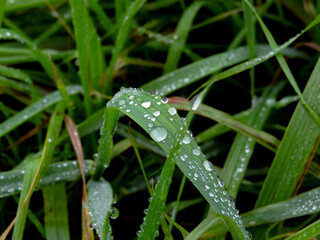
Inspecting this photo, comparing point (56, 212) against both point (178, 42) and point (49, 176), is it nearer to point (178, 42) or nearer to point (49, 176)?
point (49, 176)

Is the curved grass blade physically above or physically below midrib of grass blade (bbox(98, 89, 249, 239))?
above

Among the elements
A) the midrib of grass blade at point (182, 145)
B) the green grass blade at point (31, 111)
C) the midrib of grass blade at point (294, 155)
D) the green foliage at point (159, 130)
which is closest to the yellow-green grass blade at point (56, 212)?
the green foliage at point (159, 130)

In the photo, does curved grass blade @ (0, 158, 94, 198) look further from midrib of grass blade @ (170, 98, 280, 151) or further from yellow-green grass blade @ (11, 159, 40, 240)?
midrib of grass blade @ (170, 98, 280, 151)

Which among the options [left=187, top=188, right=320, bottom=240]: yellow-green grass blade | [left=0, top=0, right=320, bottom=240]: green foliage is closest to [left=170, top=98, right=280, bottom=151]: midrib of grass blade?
[left=0, top=0, right=320, bottom=240]: green foliage

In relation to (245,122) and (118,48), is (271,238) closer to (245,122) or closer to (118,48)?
(245,122)

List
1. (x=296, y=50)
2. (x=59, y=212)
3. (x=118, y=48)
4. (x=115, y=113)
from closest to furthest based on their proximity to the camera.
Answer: (x=115, y=113) → (x=59, y=212) → (x=118, y=48) → (x=296, y=50)

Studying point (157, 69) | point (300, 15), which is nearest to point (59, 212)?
point (157, 69)
